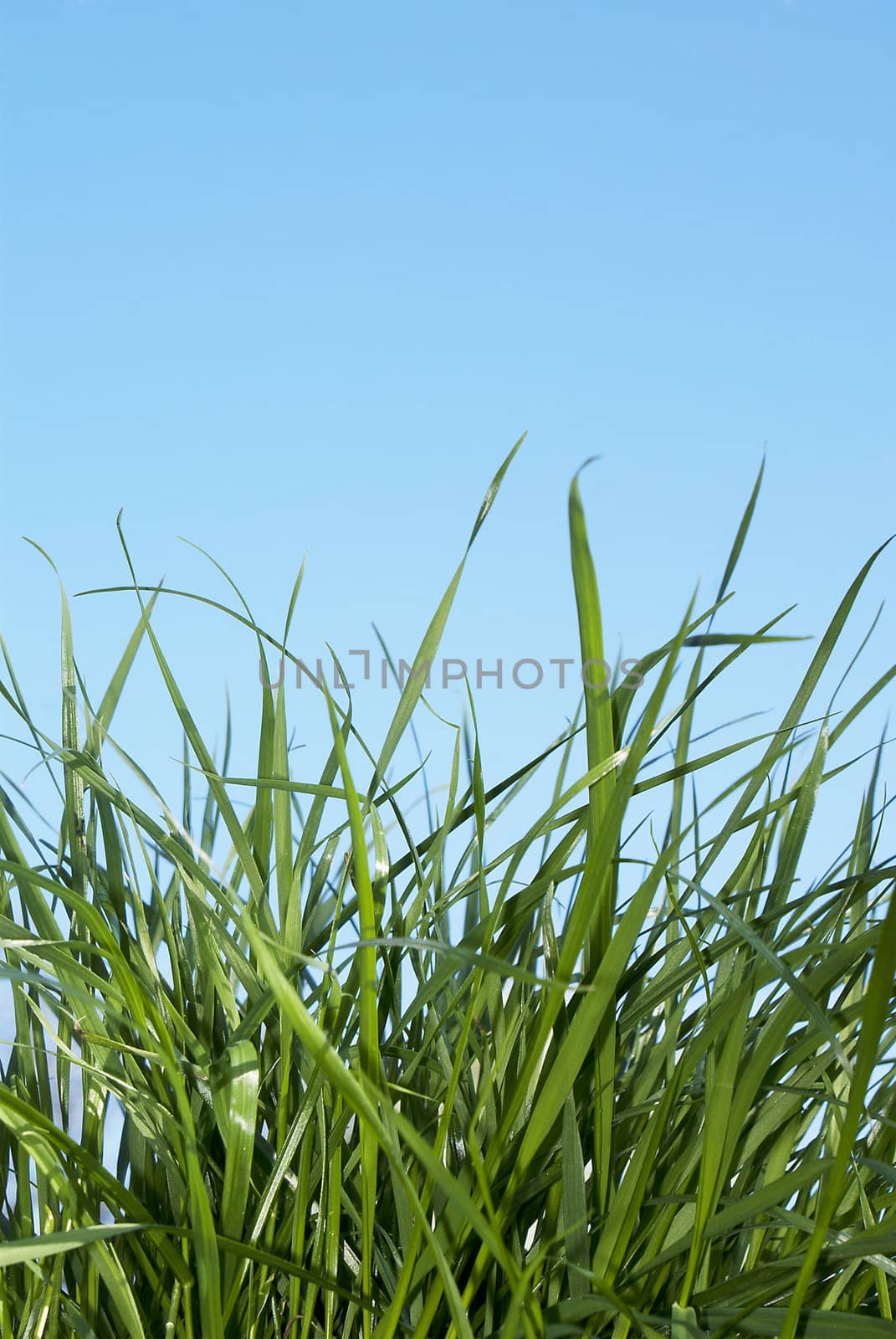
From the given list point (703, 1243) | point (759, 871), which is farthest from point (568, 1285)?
point (759, 871)

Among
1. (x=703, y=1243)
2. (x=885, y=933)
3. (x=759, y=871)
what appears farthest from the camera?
(x=759, y=871)

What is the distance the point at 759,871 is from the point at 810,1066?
9 cm

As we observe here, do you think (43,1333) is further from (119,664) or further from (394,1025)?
(119,664)

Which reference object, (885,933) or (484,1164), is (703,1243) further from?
(885,933)

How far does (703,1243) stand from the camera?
1.18 feet

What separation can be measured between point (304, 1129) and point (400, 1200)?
0.14 feet

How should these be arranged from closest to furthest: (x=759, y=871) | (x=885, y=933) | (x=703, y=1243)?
(x=885, y=933) → (x=703, y=1243) → (x=759, y=871)

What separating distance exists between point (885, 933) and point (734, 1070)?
0.12m

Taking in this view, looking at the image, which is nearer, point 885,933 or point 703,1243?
point 885,933

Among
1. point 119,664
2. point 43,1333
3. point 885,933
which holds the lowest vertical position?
point 43,1333

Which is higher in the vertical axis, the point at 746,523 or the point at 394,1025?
the point at 746,523

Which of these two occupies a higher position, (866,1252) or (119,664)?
(119,664)

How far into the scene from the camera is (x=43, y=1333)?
0.41m

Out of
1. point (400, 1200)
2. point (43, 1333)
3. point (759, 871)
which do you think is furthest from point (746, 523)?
point (43, 1333)
